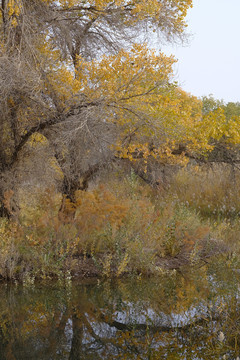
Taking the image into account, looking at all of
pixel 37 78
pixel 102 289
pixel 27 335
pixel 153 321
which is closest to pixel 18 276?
pixel 102 289

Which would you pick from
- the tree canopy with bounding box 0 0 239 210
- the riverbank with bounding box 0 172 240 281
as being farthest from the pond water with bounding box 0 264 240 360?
the tree canopy with bounding box 0 0 239 210

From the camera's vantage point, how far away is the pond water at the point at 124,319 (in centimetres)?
483

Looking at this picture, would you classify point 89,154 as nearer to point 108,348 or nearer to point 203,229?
point 203,229

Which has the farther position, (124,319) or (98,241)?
(98,241)

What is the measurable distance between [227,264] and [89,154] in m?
3.77

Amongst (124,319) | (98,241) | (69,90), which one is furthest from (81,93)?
(124,319)

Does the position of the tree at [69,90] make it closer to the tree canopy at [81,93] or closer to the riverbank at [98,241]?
the tree canopy at [81,93]

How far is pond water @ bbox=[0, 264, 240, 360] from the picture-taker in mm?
4828

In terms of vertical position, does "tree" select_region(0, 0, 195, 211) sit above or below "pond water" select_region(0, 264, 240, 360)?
above

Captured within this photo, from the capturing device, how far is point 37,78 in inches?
319

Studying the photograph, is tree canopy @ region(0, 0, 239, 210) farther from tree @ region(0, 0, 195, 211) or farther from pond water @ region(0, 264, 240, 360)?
pond water @ region(0, 264, 240, 360)

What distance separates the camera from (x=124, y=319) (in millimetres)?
5840

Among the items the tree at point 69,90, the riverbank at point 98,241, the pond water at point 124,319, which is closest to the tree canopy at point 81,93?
the tree at point 69,90

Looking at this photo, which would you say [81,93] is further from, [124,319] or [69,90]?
[124,319]
